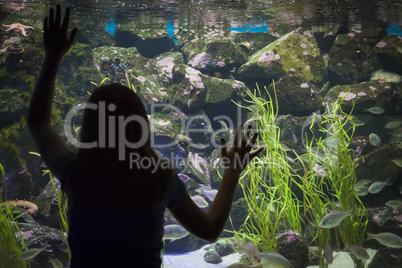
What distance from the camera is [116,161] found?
58.3 inches

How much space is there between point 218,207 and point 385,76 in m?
12.9

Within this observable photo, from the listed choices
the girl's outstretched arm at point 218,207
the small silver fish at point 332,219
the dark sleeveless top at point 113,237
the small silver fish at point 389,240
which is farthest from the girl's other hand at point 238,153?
the small silver fish at point 389,240

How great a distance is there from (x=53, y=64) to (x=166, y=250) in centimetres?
636

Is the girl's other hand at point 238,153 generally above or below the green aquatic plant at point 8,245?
above

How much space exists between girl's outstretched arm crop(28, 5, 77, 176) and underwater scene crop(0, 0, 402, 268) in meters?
2.86

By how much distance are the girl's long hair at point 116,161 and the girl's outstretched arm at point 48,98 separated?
22 cm

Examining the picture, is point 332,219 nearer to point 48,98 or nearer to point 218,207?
point 218,207

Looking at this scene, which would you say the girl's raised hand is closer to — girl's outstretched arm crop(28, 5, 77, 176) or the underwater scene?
girl's outstretched arm crop(28, 5, 77, 176)

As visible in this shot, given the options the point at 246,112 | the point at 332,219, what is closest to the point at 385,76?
the point at 246,112

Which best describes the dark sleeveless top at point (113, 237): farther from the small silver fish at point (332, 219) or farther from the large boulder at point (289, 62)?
the large boulder at point (289, 62)

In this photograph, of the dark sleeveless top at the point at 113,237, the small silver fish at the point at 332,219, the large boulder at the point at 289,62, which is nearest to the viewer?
the dark sleeveless top at the point at 113,237

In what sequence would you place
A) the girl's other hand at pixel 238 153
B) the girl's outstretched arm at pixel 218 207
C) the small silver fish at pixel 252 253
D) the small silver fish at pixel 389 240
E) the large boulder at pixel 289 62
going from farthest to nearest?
the large boulder at pixel 289 62, the small silver fish at pixel 389 240, the small silver fish at pixel 252 253, the girl's other hand at pixel 238 153, the girl's outstretched arm at pixel 218 207

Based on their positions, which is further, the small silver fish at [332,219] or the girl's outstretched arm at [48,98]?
the small silver fish at [332,219]

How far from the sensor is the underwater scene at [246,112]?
5.06m
